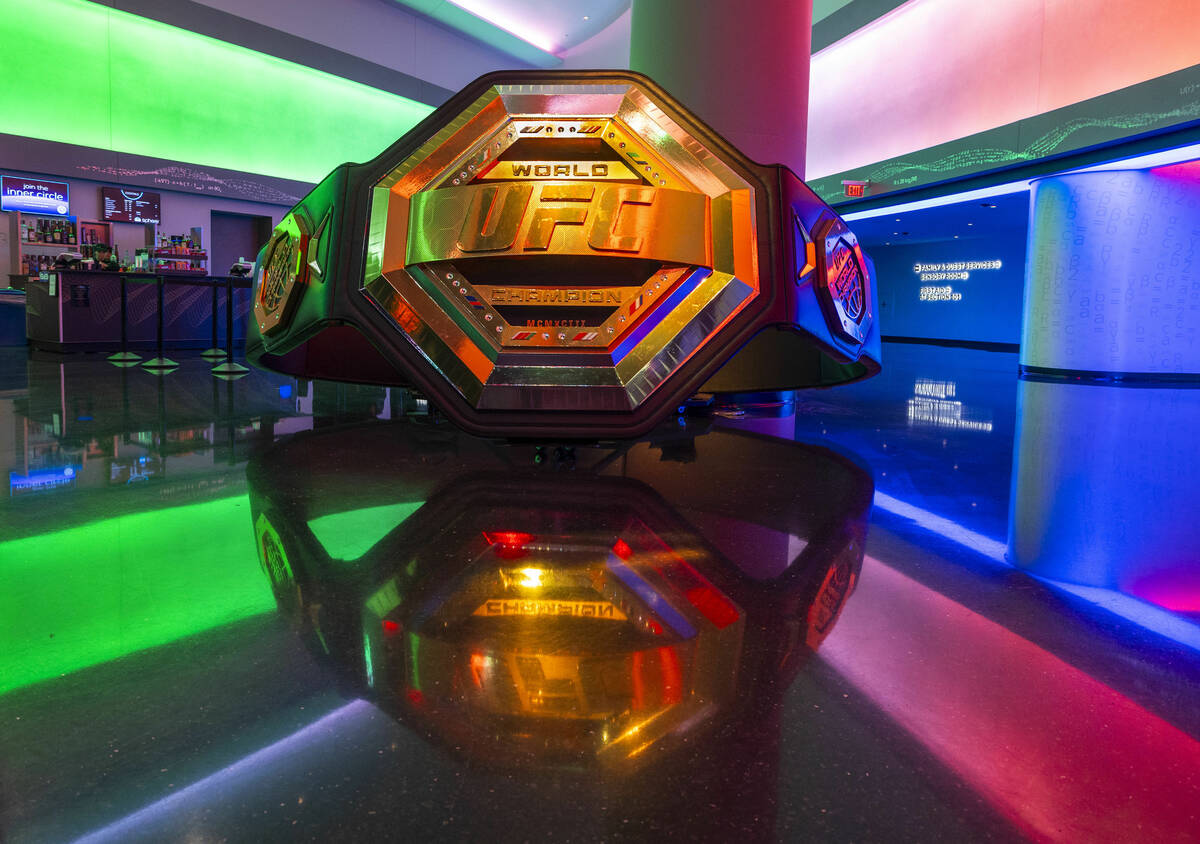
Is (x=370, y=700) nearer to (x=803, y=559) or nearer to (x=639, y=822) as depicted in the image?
(x=639, y=822)

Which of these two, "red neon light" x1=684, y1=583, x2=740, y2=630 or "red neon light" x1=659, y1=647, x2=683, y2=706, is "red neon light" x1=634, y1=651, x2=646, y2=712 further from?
"red neon light" x1=684, y1=583, x2=740, y2=630

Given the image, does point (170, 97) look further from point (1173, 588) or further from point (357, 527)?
point (1173, 588)

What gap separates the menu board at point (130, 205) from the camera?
955cm

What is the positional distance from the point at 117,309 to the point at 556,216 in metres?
7.79

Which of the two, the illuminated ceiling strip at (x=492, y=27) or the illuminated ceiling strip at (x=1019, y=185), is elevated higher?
the illuminated ceiling strip at (x=492, y=27)

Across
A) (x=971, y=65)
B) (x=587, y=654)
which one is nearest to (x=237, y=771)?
(x=587, y=654)

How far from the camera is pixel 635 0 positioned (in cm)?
367

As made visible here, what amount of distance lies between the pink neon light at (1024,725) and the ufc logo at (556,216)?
1014 mm

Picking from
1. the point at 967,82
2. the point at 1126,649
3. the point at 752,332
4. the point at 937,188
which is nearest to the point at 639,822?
the point at 1126,649

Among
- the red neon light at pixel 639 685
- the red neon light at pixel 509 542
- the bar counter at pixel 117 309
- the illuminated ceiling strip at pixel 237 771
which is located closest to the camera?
the illuminated ceiling strip at pixel 237 771

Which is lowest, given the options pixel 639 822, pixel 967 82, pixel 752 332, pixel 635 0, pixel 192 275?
pixel 639 822

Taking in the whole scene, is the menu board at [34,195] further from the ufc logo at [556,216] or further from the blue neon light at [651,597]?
the blue neon light at [651,597]

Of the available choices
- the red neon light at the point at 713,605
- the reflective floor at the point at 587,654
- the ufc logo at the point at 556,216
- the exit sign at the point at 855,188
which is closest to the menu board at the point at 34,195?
the reflective floor at the point at 587,654

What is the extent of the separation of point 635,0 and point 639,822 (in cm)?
392
